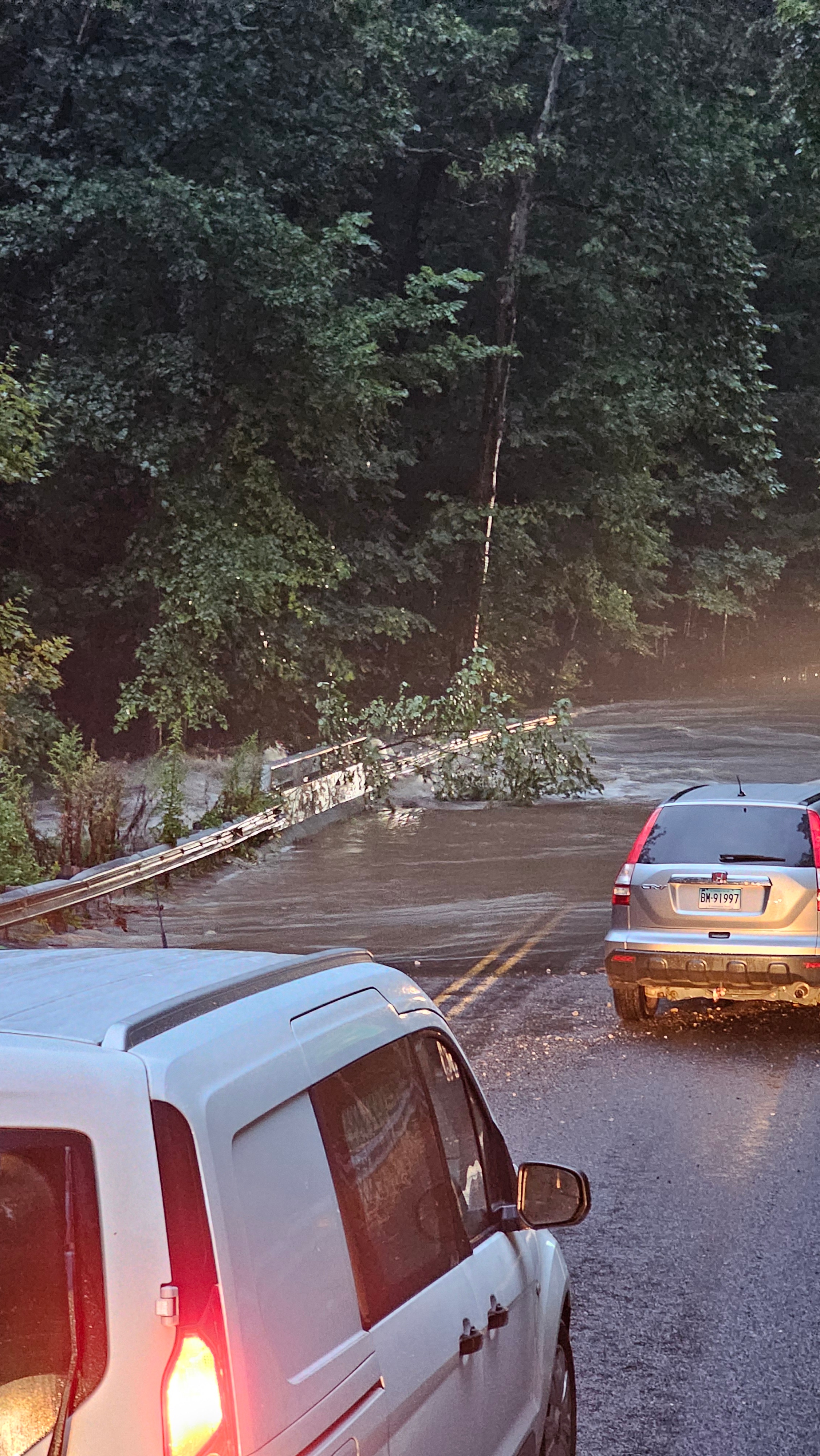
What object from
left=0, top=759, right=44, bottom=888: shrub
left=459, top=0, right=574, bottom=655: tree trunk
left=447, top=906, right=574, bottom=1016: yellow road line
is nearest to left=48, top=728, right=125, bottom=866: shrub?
left=0, top=759, right=44, bottom=888: shrub

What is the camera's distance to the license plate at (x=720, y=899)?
11734 millimetres

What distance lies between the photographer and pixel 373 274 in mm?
42688

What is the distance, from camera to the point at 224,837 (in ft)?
65.6

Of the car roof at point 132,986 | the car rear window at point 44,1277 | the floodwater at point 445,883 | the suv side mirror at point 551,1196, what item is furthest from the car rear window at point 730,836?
the car rear window at point 44,1277

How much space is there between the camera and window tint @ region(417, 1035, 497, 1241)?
3.71 metres

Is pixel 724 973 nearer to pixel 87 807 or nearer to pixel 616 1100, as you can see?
pixel 616 1100

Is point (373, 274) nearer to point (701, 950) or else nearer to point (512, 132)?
point (512, 132)

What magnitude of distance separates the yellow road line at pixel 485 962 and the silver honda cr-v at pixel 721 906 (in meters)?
1.36

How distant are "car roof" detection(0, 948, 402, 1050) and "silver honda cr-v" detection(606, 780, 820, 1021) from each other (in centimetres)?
812

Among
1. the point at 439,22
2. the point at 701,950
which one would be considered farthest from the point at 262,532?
the point at 701,950

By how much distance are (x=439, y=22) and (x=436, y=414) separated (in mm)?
10233

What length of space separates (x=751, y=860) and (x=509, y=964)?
2.84m

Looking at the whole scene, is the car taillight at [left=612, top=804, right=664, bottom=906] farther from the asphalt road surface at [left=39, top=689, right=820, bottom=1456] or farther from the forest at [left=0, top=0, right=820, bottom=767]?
the forest at [left=0, top=0, right=820, bottom=767]

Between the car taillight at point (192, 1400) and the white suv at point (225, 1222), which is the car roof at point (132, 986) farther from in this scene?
the car taillight at point (192, 1400)
